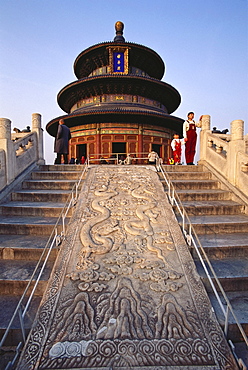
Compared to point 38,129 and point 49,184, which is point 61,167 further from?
point 38,129

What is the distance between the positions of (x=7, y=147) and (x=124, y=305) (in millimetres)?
5125

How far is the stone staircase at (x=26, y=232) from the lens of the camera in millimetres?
2950

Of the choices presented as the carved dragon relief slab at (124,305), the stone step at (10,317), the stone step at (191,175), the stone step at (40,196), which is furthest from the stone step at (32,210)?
the stone step at (191,175)

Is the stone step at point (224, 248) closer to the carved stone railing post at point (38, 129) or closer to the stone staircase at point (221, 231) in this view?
the stone staircase at point (221, 231)

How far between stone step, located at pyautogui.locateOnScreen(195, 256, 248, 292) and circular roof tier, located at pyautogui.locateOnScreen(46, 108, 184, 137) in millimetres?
11664

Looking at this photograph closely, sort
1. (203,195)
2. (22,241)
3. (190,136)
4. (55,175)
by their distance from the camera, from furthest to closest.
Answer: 1. (190,136)
2. (55,175)
3. (203,195)
4. (22,241)

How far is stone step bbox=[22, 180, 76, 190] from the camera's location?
6023mm

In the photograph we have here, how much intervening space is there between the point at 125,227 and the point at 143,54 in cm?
1769

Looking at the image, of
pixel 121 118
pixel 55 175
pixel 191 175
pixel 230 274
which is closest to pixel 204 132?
pixel 191 175

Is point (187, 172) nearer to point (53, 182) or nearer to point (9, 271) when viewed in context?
point (53, 182)

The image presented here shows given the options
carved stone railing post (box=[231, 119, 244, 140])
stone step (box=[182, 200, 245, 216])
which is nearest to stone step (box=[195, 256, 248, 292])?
stone step (box=[182, 200, 245, 216])

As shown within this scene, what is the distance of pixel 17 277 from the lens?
3123 millimetres

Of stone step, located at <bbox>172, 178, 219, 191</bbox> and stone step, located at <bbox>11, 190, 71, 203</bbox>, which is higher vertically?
stone step, located at <bbox>172, 178, 219, 191</bbox>

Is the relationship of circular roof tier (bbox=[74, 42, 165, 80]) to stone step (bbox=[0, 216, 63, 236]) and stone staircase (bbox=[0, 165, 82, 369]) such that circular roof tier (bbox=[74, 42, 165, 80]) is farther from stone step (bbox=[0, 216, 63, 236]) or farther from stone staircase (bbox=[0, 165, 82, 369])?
stone step (bbox=[0, 216, 63, 236])
